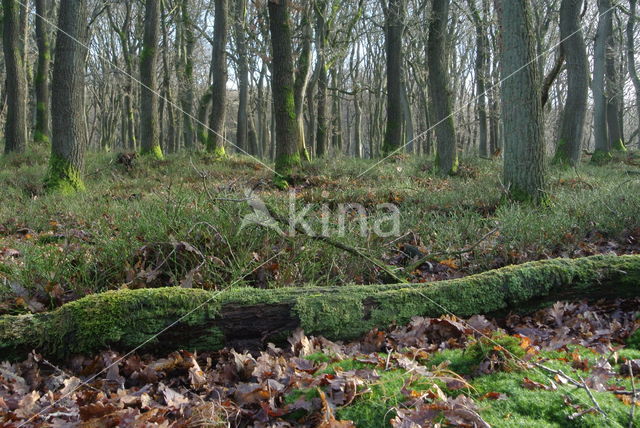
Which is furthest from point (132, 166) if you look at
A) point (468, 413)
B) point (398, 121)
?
point (468, 413)

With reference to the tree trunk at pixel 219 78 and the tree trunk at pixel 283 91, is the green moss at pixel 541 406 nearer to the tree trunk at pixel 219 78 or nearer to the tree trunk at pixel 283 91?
the tree trunk at pixel 283 91

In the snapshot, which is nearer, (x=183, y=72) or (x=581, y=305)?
(x=581, y=305)

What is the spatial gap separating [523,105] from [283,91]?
566 cm

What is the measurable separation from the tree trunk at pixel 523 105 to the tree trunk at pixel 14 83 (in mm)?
14511

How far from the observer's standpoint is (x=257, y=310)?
3.50m

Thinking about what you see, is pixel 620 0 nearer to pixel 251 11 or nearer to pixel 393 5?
pixel 393 5

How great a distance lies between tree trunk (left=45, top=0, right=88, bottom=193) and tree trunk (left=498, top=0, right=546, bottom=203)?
817cm

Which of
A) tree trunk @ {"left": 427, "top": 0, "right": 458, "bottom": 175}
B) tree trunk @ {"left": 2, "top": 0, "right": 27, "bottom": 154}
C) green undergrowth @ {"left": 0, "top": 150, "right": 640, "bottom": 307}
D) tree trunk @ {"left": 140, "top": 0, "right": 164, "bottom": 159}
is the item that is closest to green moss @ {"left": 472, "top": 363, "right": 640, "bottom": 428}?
green undergrowth @ {"left": 0, "top": 150, "right": 640, "bottom": 307}

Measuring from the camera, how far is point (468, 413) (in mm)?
2115

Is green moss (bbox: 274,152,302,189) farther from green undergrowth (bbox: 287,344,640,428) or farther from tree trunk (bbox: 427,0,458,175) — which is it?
green undergrowth (bbox: 287,344,640,428)

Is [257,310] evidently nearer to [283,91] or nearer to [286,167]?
[286,167]

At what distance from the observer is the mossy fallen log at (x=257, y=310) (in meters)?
3.23

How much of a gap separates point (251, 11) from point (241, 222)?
21.2 metres

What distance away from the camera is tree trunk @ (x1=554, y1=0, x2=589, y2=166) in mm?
13453
